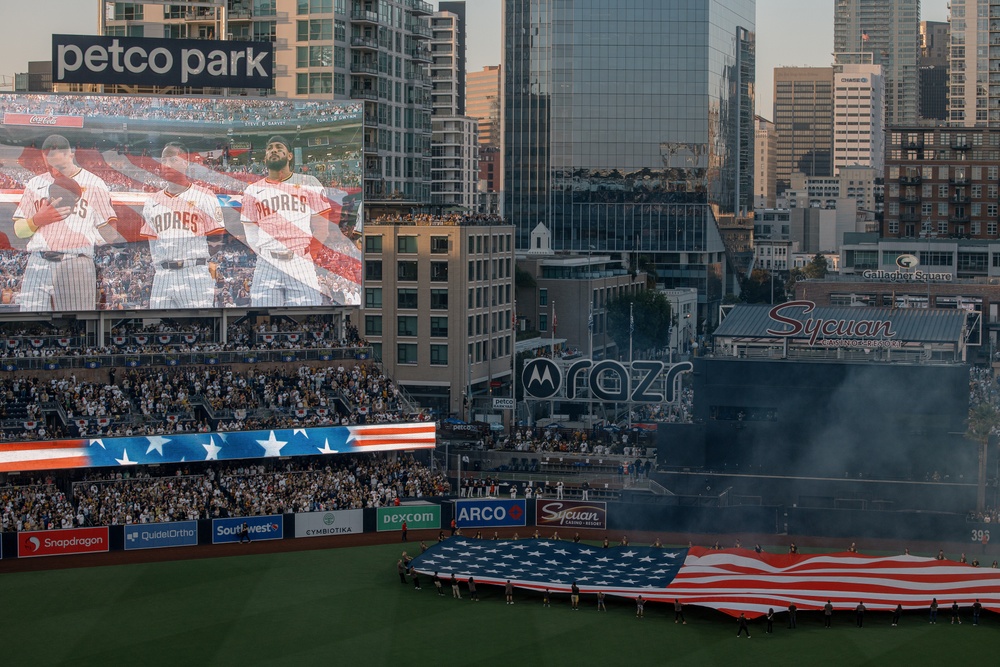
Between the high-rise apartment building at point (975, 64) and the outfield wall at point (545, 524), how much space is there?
90.4m

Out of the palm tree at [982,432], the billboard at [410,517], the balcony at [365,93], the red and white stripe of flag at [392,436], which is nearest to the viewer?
the palm tree at [982,432]

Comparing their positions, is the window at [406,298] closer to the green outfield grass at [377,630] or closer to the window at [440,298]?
the window at [440,298]

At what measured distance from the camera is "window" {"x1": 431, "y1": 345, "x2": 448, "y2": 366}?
87.6 metres

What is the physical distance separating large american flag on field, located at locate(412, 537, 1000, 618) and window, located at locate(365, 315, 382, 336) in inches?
1218

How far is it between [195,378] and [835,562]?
107 feet

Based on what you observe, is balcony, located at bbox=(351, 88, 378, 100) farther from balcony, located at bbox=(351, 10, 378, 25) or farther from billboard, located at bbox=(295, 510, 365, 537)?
billboard, located at bbox=(295, 510, 365, 537)

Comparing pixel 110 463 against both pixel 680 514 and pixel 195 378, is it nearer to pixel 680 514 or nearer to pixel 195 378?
pixel 195 378

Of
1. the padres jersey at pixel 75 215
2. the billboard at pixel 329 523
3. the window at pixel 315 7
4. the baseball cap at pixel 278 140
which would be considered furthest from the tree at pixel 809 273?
the padres jersey at pixel 75 215

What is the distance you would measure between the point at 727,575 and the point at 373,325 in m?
40.2

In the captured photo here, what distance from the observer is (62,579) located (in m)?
56.6

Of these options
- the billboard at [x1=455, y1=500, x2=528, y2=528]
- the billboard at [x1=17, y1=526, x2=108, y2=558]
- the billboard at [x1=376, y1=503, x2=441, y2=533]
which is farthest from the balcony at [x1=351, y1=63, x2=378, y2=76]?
the billboard at [x1=17, y1=526, x2=108, y2=558]

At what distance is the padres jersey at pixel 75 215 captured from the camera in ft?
219

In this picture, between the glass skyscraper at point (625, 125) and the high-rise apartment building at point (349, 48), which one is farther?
the glass skyscraper at point (625, 125)

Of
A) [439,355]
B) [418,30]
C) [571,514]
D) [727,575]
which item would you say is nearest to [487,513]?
[571,514]
